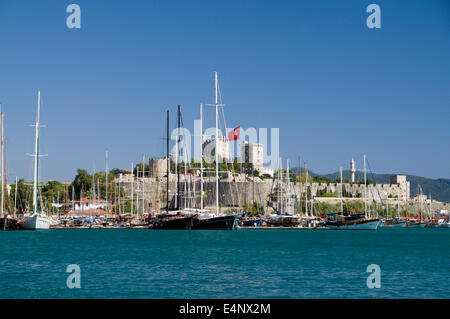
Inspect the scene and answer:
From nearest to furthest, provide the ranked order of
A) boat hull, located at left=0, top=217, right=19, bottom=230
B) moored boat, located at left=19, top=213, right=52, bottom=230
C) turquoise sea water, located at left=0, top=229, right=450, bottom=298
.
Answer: turquoise sea water, located at left=0, top=229, right=450, bottom=298
moored boat, located at left=19, top=213, right=52, bottom=230
boat hull, located at left=0, top=217, right=19, bottom=230

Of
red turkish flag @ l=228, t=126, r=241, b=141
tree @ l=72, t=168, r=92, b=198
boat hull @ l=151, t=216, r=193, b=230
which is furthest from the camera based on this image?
tree @ l=72, t=168, r=92, b=198

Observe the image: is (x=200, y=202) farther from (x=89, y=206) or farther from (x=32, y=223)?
(x=32, y=223)

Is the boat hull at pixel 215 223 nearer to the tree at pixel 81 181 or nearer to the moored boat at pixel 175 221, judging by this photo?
the moored boat at pixel 175 221

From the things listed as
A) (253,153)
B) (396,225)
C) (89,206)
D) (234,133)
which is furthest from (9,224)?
(253,153)

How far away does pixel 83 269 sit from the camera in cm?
2167

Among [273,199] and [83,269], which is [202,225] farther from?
[273,199]

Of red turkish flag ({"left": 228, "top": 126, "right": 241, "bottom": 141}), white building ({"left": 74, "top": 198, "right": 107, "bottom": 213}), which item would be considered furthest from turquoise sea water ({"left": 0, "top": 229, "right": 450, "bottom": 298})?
white building ({"left": 74, "top": 198, "right": 107, "bottom": 213})

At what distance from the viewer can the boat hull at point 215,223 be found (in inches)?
1860

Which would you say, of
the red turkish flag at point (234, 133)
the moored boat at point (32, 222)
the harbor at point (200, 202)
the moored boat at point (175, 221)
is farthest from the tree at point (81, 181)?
the moored boat at point (32, 222)

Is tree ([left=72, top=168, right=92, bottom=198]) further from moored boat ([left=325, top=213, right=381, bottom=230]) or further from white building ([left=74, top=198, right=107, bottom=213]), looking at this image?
moored boat ([left=325, top=213, right=381, bottom=230])

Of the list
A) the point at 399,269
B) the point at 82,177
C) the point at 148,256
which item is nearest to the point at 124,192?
the point at 82,177

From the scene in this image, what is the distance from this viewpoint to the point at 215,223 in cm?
4744

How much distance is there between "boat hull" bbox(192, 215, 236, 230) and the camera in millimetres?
47250
